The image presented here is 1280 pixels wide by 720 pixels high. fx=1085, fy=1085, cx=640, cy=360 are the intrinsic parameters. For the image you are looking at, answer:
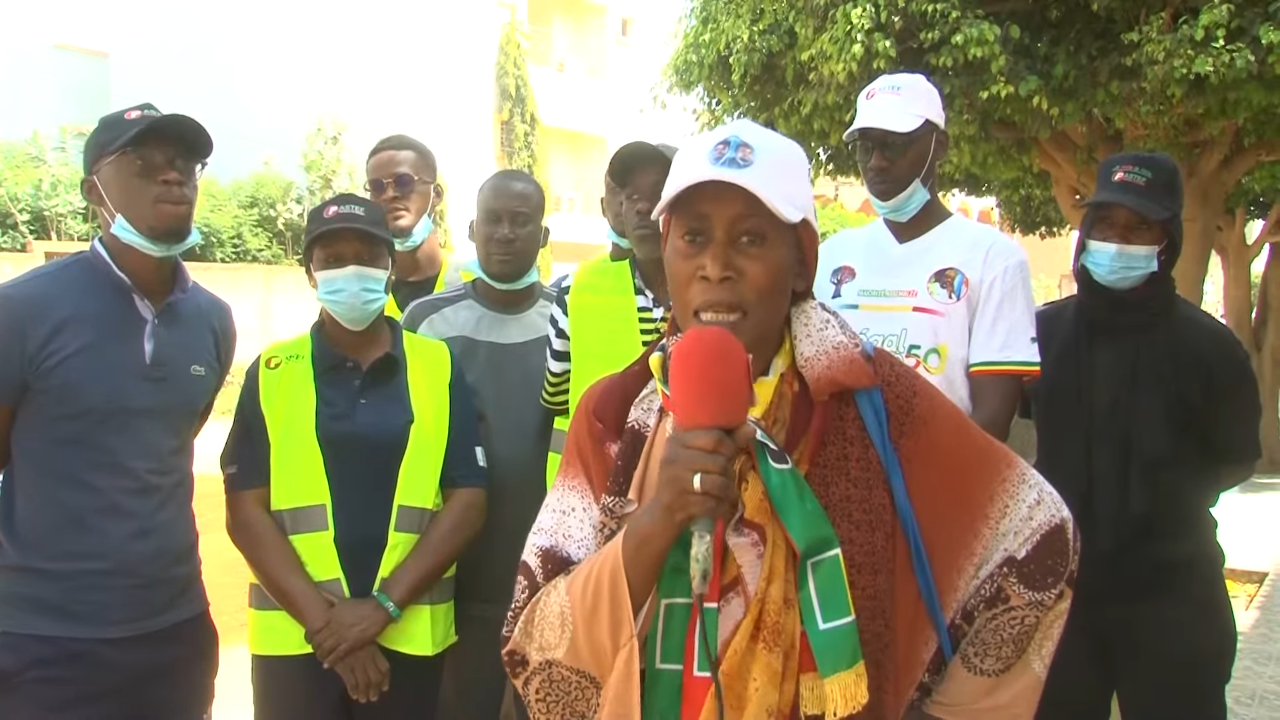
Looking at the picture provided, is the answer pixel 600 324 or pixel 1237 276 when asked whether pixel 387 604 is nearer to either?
pixel 600 324

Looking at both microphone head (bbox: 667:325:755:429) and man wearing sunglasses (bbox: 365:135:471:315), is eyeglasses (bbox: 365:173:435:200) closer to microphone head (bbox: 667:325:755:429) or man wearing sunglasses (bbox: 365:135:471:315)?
man wearing sunglasses (bbox: 365:135:471:315)

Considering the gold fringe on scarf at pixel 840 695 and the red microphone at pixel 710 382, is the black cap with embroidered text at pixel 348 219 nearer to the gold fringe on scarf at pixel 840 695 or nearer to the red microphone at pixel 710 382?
the red microphone at pixel 710 382

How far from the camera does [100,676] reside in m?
2.83

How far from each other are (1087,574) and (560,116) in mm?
26040

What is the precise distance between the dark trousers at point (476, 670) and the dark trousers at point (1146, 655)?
167cm

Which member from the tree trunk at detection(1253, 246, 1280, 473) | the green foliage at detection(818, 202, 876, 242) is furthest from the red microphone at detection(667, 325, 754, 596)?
the green foliage at detection(818, 202, 876, 242)

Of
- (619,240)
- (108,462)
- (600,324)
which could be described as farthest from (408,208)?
(108,462)

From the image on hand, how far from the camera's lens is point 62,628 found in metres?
2.80

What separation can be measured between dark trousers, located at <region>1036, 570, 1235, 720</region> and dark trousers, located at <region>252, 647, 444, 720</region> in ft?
6.07

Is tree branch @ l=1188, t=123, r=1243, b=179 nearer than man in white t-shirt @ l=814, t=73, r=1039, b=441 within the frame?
No

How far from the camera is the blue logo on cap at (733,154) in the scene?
1735mm

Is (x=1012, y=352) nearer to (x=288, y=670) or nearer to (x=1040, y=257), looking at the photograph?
(x=288, y=670)

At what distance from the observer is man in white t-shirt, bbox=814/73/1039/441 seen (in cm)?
289

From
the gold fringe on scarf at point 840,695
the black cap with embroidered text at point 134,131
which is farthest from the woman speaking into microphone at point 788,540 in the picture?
the black cap with embroidered text at point 134,131
